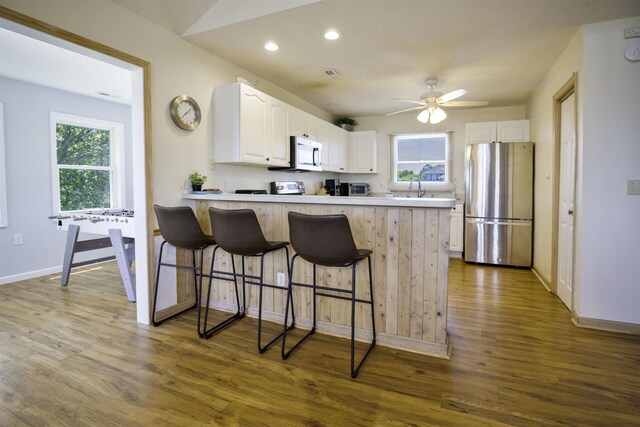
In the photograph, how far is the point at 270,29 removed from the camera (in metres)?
2.91

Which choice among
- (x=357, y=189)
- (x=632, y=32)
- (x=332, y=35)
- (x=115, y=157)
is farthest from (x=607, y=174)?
(x=115, y=157)

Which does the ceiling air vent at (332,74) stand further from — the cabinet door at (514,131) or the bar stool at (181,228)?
the cabinet door at (514,131)

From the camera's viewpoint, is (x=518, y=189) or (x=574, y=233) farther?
(x=518, y=189)

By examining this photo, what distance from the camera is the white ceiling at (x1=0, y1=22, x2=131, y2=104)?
3.21m

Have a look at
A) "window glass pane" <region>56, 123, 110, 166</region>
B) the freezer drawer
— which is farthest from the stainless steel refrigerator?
"window glass pane" <region>56, 123, 110, 166</region>

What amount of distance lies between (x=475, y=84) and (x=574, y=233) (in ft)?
7.61

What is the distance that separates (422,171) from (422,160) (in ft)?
0.64

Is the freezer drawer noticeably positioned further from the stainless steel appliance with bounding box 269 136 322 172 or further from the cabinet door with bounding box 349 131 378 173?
the stainless steel appliance with bounding box 269 136 322 172

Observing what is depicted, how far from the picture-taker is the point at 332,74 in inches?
160

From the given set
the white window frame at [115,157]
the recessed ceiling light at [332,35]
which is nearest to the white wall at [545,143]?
the recessed ceiling light at [332,35]

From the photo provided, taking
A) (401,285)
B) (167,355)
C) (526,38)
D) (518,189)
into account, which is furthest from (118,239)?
(518,189)

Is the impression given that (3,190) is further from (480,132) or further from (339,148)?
(480,132)

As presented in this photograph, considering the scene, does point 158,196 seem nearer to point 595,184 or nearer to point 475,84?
point 595,184

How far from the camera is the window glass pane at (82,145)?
4727mm
